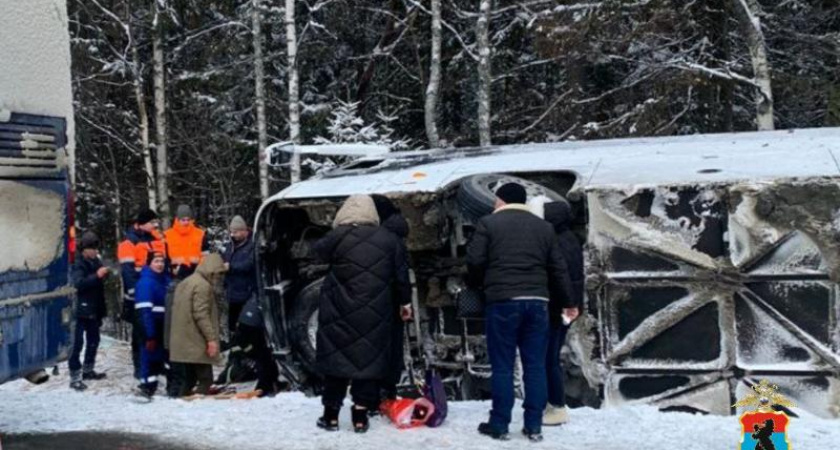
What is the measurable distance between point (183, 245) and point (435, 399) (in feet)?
12.7

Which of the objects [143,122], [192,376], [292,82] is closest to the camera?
[192,376]

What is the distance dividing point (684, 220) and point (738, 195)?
42 centimetres

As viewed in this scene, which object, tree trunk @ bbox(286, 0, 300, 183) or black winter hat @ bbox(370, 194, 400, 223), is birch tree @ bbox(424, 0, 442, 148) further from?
black winter hat @ bbox(370, 194, 400, 223)

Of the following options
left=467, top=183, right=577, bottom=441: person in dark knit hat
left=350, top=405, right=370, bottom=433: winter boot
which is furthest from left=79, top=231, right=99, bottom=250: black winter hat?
left=467, top=183, right=577, bottom=441: person in dark knit hat

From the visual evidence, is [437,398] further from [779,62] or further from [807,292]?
[779,62]

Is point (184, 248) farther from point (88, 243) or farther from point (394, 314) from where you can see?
point (394, 314)

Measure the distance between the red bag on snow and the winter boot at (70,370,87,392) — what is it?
4.01 meters

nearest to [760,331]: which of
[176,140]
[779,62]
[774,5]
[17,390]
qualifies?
[17,390]

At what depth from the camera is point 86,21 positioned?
70.7ft

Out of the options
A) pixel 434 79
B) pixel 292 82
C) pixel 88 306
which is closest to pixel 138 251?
pixel 88 306

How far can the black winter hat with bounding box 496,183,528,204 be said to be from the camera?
6125 millimetres

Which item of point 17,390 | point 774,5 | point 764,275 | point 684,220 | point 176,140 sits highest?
point 774,5

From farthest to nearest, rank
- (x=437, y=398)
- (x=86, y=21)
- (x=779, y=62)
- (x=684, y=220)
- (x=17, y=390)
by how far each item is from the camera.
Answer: (x=86, y=21) < (x=779, y=62) < (x=17, y=390) < (x=684, y=220) < (x=437, y=398)

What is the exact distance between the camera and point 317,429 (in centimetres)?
631
